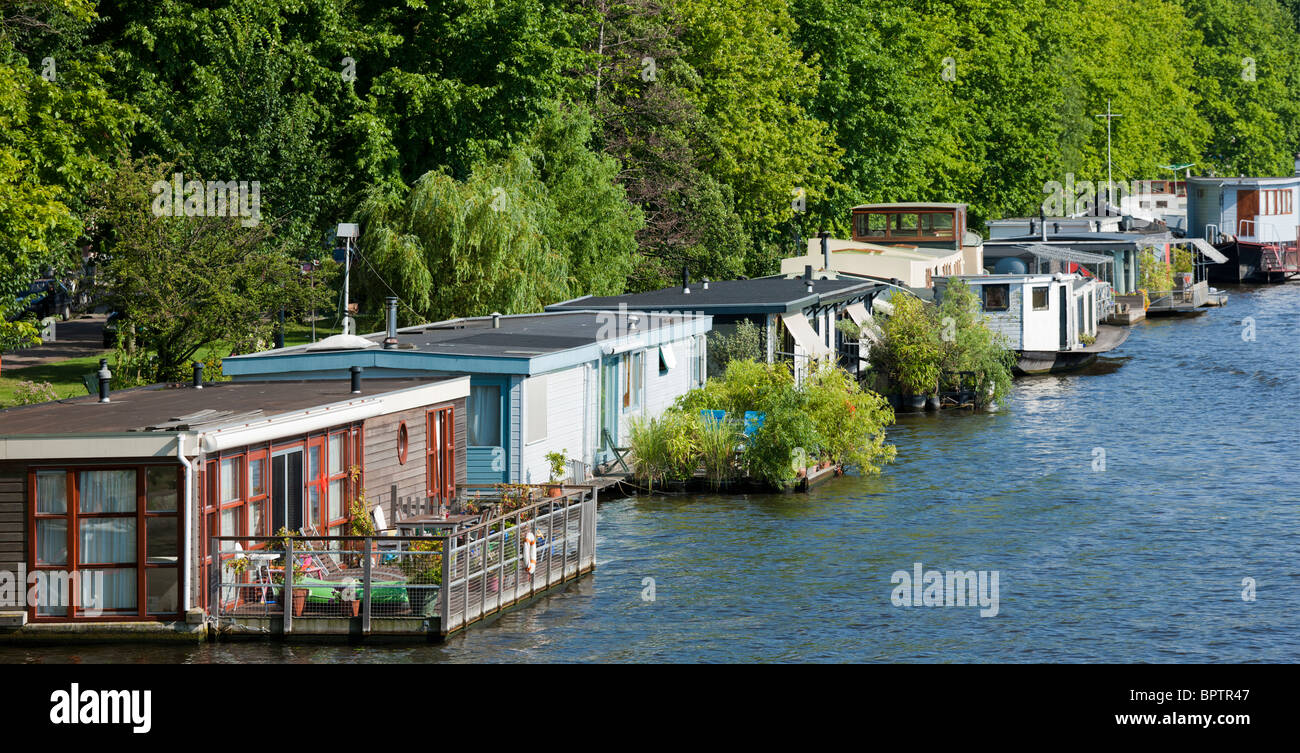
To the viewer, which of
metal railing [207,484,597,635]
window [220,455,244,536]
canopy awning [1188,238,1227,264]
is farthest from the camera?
canopy awning [1188,238,1227,264]

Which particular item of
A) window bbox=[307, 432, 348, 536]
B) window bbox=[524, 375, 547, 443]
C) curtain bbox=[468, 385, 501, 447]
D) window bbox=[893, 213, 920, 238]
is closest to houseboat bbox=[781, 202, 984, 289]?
window bbox=[893, 213, 920, 238]

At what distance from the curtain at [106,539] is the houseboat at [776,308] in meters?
23.5

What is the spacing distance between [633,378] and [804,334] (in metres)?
11.1

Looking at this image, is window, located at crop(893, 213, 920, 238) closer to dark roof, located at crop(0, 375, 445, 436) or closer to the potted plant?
the potted plant

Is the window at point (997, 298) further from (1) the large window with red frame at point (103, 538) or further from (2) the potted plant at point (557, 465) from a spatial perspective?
(1) the large window with red frame at point (103, 538)

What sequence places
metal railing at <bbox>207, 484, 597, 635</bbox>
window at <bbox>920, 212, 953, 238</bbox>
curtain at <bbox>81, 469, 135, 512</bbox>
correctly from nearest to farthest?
curtain at <bbox>81, 469, 135, 512</bbox> → metal railing at <bbox>207, 484, 597, 635</bbox> → window at <bbox>920, 212, 953, 238</bbox>

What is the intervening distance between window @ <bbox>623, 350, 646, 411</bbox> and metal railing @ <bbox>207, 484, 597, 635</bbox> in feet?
40.4

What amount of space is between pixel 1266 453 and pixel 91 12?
3361 centimetres

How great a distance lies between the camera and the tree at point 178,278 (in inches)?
1623

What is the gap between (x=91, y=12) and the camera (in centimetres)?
4488

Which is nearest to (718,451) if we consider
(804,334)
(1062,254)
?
(804,334)

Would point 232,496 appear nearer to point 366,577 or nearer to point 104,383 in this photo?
point 366,577

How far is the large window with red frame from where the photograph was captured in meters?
24.4

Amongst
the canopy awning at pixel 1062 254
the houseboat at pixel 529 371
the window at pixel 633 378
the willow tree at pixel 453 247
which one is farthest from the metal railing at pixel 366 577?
the canopy awning at pixel 1062 254
